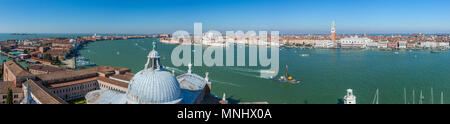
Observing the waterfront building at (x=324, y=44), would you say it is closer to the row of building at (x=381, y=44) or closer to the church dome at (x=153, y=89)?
the row of building at (x=381, y=44)

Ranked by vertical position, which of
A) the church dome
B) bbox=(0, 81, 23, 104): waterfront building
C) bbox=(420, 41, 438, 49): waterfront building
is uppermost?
bbox=(420, 41, 438, 49): waterfront building

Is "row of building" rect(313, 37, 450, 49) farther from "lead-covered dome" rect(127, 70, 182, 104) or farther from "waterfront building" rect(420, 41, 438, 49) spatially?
"lead-covered dome" rect(127, 70, 182, 104)

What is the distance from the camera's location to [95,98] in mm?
5996

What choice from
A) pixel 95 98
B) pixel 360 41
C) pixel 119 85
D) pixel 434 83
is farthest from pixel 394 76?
pixel 360 41

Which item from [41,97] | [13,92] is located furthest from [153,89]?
[13,92]

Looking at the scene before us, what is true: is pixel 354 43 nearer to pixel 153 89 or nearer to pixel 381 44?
pixel 381 44

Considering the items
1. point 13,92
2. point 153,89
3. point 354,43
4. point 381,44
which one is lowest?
point 13,92

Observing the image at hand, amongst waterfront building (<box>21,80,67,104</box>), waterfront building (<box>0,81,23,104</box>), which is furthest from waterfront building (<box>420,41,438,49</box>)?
waterfront building (<box>0,81,23,104</box>)

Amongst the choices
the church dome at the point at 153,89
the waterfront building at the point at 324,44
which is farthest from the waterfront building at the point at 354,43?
the church dome at the point at 153,89

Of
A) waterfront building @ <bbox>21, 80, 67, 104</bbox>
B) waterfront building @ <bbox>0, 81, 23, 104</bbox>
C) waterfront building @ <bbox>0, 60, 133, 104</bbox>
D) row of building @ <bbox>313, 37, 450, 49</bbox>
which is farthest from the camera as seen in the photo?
row of building @ <bbox>313, 37, 450, 49</bbox>

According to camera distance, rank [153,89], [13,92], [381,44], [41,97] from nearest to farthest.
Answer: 1. [153,89]
2. [41,97]
3. [13,92]
4. [381,44]
